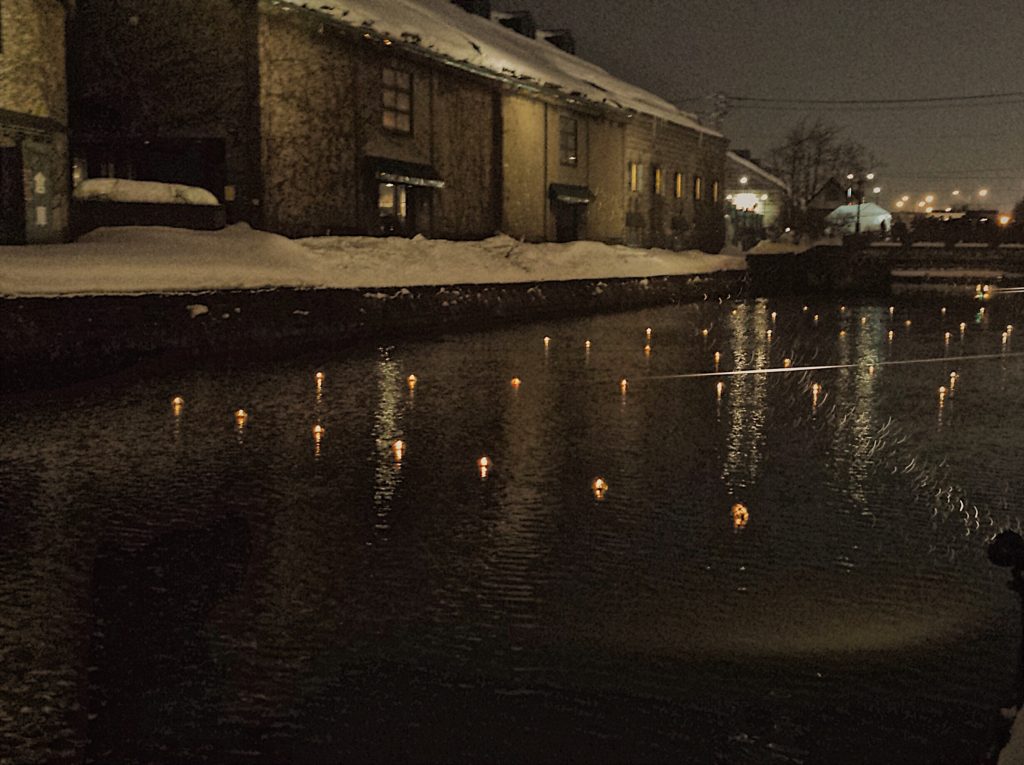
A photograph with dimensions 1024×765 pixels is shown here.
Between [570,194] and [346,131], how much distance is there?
45.8 feet

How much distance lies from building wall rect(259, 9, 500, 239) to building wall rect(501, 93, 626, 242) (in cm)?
208

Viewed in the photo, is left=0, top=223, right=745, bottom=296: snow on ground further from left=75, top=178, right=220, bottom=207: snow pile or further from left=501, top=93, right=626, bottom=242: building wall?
left=501, top=93, right=626, bottom=242: building wall

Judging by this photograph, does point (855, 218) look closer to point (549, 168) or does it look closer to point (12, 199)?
point (549, 168)

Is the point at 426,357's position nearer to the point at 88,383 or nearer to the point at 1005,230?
the point at 88,383

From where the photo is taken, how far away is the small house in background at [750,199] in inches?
2977

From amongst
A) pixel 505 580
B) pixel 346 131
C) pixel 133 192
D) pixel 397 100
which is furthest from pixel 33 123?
pixel 505 580

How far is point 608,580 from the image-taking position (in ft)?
20.2

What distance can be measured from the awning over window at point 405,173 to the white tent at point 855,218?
6415cm

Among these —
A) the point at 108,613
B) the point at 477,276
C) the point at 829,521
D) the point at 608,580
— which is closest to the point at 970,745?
the point at 608,580

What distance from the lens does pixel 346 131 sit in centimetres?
2916

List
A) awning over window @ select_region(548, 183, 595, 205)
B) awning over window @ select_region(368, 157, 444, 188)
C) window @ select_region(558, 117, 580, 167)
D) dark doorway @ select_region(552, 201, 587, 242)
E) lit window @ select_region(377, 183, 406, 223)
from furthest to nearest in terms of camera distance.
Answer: dark doorway @ select_region(552, 201, 587, 242)
window @ select_region(558, 117, 580, 167)
awning over window @ select_region(548, 183, 595, 205)
lit window @ select_region(377, 183, 406, 223)
awning over window @ select_region(368, 157, 444, 188)

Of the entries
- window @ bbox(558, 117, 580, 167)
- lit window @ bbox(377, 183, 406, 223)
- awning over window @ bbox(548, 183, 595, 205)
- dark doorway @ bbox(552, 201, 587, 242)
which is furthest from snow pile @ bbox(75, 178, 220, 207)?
window @ bbox(558, 117, 580, 167)

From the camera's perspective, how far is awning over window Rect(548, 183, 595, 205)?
40344 millimetres

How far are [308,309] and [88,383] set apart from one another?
18.9ft
